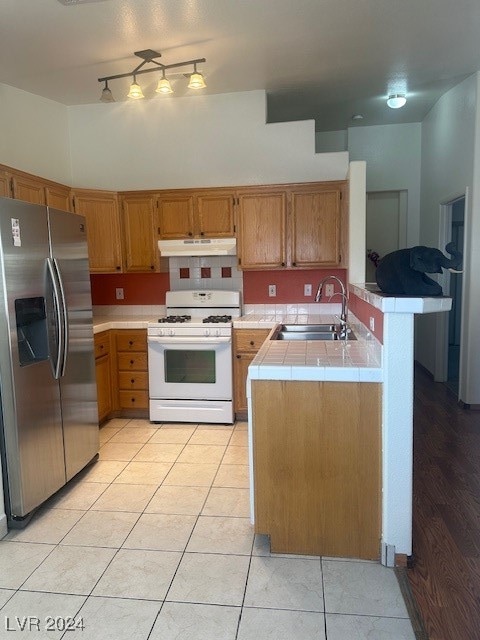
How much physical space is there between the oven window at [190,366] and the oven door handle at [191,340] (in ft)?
0.30

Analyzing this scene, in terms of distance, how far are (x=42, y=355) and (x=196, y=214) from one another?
2.02 metres

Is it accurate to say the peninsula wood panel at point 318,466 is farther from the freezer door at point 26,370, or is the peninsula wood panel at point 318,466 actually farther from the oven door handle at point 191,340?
the oven door handle at point 191,340

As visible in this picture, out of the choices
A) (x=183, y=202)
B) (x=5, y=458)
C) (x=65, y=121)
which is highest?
(x=65, y=121)

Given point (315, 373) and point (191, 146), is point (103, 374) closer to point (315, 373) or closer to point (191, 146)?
point (191, 146)

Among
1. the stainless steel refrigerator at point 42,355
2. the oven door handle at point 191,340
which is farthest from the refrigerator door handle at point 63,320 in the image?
the oven door handle at point 191,340

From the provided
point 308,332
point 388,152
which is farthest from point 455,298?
point 308,332

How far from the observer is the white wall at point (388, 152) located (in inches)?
203

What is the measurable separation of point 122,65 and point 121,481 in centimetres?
302

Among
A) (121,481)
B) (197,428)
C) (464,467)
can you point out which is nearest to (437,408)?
(464,467)

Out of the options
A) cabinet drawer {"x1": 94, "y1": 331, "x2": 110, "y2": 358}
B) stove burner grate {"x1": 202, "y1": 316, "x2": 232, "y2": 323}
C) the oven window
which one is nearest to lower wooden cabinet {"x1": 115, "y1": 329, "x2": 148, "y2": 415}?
cabinet drawer {"x1": 94, "y1": 331, "x2": 110, "y2": 358}

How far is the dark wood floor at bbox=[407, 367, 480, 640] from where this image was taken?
1674 mm

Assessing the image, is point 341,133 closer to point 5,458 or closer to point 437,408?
point 437,408

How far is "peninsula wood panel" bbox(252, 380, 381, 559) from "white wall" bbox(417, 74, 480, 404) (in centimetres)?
251

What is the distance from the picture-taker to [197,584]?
1841 mm
